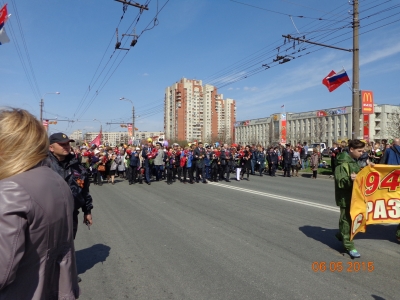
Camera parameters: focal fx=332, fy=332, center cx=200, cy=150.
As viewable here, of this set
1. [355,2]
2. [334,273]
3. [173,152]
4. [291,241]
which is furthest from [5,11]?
[355,2]

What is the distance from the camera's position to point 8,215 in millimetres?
1512

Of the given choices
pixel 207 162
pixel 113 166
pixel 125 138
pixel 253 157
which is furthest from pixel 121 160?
pixel 125 138

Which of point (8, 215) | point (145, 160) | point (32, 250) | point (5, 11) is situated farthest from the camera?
point (145, 160)

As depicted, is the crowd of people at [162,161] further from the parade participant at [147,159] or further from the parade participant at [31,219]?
the parade participant at [31,219]

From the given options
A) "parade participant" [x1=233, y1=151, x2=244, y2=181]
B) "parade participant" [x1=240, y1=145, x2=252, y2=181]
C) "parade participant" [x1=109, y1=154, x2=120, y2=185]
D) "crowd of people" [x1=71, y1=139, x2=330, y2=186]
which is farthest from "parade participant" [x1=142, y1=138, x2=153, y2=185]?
"parade participant" [x1=240, y1=145, x2=252, y2=181]

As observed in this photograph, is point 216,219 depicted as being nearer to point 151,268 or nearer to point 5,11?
point 151,268

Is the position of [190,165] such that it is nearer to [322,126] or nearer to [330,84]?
[330,84]

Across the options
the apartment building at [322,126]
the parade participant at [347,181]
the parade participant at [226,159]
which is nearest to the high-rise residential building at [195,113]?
the apartment building at [322,126]

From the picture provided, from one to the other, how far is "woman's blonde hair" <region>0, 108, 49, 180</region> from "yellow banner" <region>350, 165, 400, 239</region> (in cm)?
485

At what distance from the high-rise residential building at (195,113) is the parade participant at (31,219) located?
77.4 m

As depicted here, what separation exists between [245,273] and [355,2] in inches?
658

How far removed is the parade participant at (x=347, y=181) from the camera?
518 cm

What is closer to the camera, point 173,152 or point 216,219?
point 216,219
